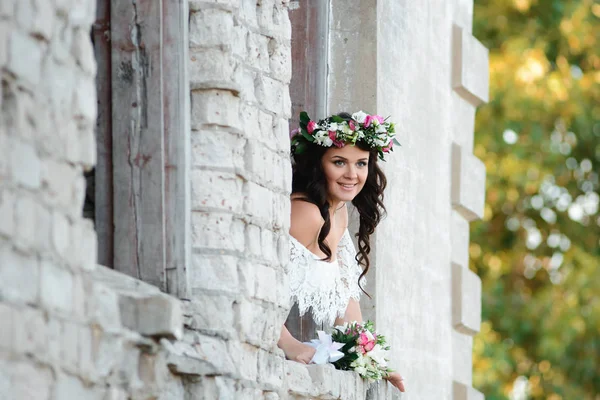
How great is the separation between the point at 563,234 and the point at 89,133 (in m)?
13.0

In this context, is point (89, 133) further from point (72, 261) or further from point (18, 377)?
point (18, 377)

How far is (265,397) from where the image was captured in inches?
263

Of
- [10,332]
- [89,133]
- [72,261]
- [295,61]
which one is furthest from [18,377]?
[295,61]

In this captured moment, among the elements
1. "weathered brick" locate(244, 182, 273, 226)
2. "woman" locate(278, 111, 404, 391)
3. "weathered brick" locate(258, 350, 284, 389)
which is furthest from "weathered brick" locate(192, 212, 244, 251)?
"woman" locate(278, 111, 404, 391)

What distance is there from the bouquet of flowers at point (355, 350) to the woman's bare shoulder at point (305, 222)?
44cm

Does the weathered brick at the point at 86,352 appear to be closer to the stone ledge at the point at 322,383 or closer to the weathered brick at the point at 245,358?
the weathered brick at the point at 245,358

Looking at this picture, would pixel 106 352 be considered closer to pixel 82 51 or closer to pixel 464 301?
pixel 82 51

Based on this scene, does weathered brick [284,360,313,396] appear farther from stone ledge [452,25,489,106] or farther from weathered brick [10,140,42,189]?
stone ledge [452,25,489,106]

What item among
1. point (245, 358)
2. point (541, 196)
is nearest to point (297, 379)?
point (245, 358)

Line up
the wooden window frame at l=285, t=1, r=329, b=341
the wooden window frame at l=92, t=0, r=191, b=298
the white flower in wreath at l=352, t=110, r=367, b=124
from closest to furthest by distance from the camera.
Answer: the wooden window frame at l=92, t=0, r=191, b=298 → the white flower in wreath at l=352, t=110, r=367, b=124 → the wooden window frame at l=285, t=1, r=329, b=341

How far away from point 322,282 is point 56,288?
9.46 feet

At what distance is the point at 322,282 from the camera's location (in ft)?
25.7

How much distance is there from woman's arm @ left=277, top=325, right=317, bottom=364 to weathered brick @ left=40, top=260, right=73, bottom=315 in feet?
7.61

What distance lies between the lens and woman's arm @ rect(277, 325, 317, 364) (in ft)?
24.2
